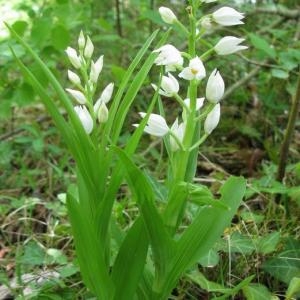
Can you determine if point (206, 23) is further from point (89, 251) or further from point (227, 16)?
point (89, 251)

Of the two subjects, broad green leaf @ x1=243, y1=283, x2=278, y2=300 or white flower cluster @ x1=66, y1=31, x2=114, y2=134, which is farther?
broad green leaf @ x1=243, y1=283, x2=278, y2=300

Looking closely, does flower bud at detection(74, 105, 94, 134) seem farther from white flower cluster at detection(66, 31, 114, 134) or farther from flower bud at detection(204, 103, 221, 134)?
flower bud at detection(204, 103, 221, 134)

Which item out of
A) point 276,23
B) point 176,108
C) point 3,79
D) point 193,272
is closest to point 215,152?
point 176,108

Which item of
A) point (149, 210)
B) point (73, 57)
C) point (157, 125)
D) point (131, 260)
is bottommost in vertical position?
point (131, 260)

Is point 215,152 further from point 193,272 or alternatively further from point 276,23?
point 193,272

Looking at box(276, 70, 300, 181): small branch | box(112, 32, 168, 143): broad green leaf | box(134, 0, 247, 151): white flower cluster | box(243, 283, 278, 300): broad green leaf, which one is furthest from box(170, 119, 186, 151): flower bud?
box(276, 70, 300, 181): small branch

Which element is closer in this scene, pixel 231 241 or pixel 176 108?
pixel 231 241

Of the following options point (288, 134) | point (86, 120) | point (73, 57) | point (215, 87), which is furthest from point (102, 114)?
point (288, 134)
